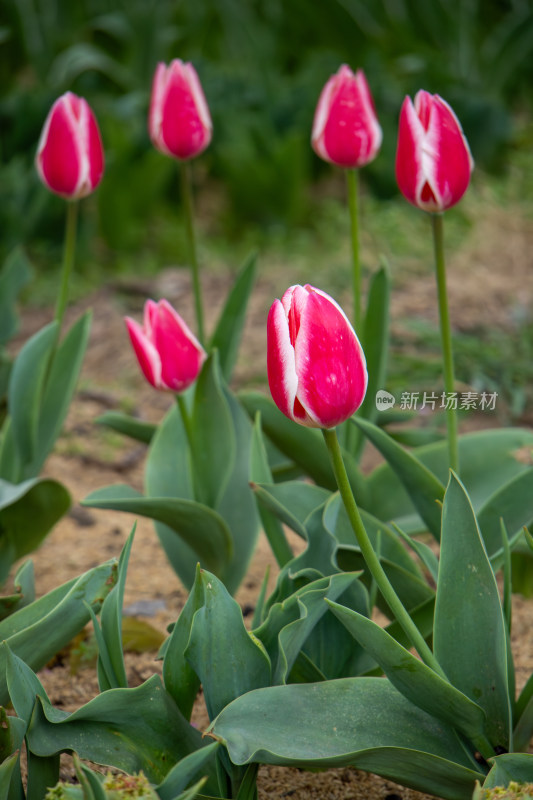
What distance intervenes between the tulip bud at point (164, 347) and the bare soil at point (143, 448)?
60cm

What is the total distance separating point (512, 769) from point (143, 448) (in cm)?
180

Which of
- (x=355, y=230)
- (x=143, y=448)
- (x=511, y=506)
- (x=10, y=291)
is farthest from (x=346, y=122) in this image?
(x=143, y=448)

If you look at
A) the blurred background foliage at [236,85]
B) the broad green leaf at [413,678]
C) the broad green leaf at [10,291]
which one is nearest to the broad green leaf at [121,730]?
the broad green leaf at [413,678]

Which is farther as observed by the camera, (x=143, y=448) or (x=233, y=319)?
(x=143, y=448)

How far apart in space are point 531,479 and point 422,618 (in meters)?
0.29

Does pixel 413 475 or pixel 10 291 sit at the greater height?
pixel 10 291

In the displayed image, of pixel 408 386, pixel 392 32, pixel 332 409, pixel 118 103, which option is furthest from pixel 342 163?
pixel 392 32

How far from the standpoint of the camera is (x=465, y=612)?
120cm

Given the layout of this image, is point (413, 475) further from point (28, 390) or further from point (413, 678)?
point (28, 390)

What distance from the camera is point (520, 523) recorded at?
1.50 meters

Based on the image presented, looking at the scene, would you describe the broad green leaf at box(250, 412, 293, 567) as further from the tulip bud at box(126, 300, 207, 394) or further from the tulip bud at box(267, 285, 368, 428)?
the tulip bud at box(267, 285, 368, 428)

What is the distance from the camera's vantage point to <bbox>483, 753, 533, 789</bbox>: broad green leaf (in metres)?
1.10

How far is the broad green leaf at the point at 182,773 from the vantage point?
107 cm

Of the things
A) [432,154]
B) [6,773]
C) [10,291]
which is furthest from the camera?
[10,291]
